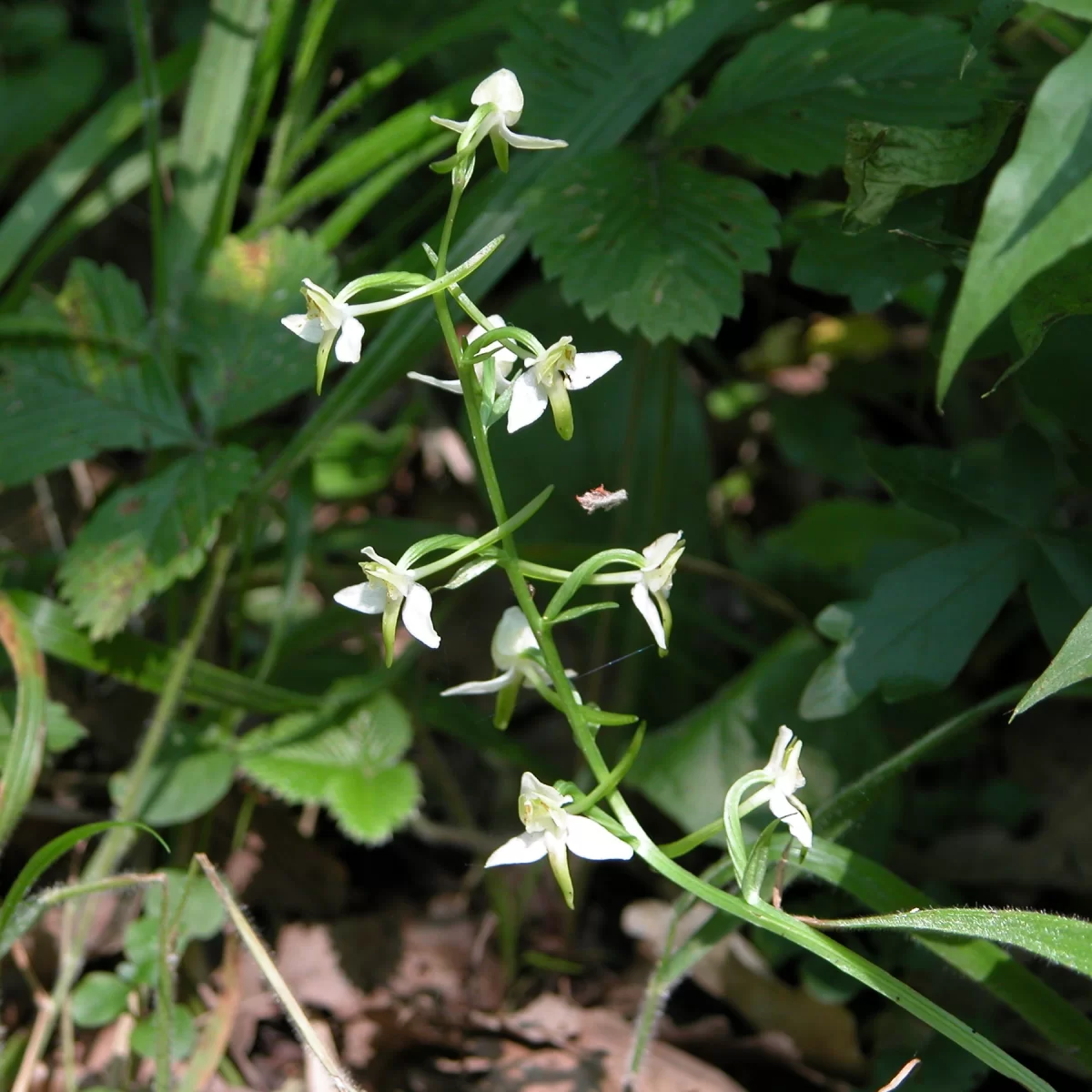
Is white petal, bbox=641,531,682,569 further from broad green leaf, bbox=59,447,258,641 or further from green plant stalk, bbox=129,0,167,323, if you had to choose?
green plant stalk, bbox=129,0,167,323

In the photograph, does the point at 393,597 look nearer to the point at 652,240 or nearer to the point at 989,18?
the point at 652,240

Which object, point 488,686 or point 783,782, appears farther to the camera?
point 488,686

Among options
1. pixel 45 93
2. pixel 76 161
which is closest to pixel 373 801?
pixel 76 161

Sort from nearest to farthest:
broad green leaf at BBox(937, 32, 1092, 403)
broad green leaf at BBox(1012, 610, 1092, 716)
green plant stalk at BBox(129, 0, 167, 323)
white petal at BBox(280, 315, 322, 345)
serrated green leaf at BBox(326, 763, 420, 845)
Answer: broad green leaf at BBox(937, 32, 1092, 403), broad green leaf at BBox(1012, 610, 1092, 716), white petal at BBox(280, 315, 322, 345), serrated green leaf at BBox(326, 763, 420, 845), green plant stalk at BBox(129, 0, 167, 323)

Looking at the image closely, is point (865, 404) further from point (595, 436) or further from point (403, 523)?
point (403, 523)

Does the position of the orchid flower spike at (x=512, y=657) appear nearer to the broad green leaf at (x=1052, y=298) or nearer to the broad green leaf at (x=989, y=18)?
the broad green leaf at (x=1052, y=298)

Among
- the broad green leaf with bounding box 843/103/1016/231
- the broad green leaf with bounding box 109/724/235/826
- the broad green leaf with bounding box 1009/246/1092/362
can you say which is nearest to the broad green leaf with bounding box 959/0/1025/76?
the broad green leaf with bounding box 843/103/1016/231

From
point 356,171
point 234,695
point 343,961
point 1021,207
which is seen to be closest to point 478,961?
point 343,961
